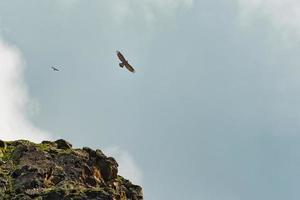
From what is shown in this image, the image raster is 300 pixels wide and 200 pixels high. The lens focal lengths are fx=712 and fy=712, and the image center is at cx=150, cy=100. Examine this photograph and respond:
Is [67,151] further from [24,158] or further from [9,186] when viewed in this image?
[9,186]

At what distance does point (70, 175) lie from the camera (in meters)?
121

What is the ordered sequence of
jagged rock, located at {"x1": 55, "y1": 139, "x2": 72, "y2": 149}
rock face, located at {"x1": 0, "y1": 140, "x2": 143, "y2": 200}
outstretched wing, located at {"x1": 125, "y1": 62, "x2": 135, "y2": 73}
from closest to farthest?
1. outstretched wing, located at {"x1": 125, "y1": 62, "x2": 135, "y2": 73}
2. rock face, located at {"x1": 0, "y1": 140, "x2": 143, "y2": 200}
3. jagged rock, located at {"x1": 55, "y1": 139, "x2": 72, "y2": 149}

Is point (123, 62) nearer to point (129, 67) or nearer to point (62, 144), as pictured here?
point (129, 67)

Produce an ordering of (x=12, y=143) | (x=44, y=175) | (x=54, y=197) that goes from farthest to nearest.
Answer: (x=12, y=143) < (x=44, y=175) < (x=54, y=197)

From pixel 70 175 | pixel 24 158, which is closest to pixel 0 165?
pixel 24 158

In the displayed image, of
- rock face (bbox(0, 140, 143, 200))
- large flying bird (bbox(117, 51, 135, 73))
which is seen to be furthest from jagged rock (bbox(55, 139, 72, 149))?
large flying bird (bbox(117, 51, 135, 73))

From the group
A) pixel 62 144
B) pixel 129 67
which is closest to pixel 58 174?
pixel 62 144

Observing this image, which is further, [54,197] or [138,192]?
[138,192]

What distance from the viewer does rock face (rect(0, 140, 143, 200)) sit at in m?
111

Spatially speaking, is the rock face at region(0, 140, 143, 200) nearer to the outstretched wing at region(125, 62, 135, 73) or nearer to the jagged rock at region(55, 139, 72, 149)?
the jagged rock at region(55, 139, 72, 149)

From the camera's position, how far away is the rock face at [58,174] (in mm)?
110688

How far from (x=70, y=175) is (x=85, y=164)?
5.55 metres

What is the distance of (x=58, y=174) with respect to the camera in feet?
394

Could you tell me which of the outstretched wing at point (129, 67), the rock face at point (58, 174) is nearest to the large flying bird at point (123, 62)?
the outstretched wing at point (129, 67)
